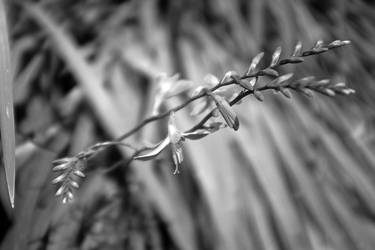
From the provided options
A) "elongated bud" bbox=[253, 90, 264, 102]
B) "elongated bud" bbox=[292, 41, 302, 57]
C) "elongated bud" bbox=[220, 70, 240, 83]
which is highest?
"elongated bud" bbox=[220, 70, 240, 83]

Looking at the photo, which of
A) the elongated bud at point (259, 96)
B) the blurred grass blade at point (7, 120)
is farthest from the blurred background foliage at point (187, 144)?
the elongated bud at point (259, 96)

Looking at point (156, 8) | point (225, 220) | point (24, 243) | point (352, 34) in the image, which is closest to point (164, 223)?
point (225, 220)

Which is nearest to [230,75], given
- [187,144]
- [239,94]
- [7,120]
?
[239,94]

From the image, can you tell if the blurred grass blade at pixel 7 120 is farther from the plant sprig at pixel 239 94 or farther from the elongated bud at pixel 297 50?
the elongated bud at pixel 297 50

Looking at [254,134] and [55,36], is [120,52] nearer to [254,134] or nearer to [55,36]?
[55,36]

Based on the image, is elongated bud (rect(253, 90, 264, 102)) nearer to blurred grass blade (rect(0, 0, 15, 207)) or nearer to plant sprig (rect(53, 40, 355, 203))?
plant sprig (rect(53, 40, 355, 203))

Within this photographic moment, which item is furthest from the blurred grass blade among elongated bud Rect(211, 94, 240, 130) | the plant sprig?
elongated bud Rect(211, 94, 240, 130)
